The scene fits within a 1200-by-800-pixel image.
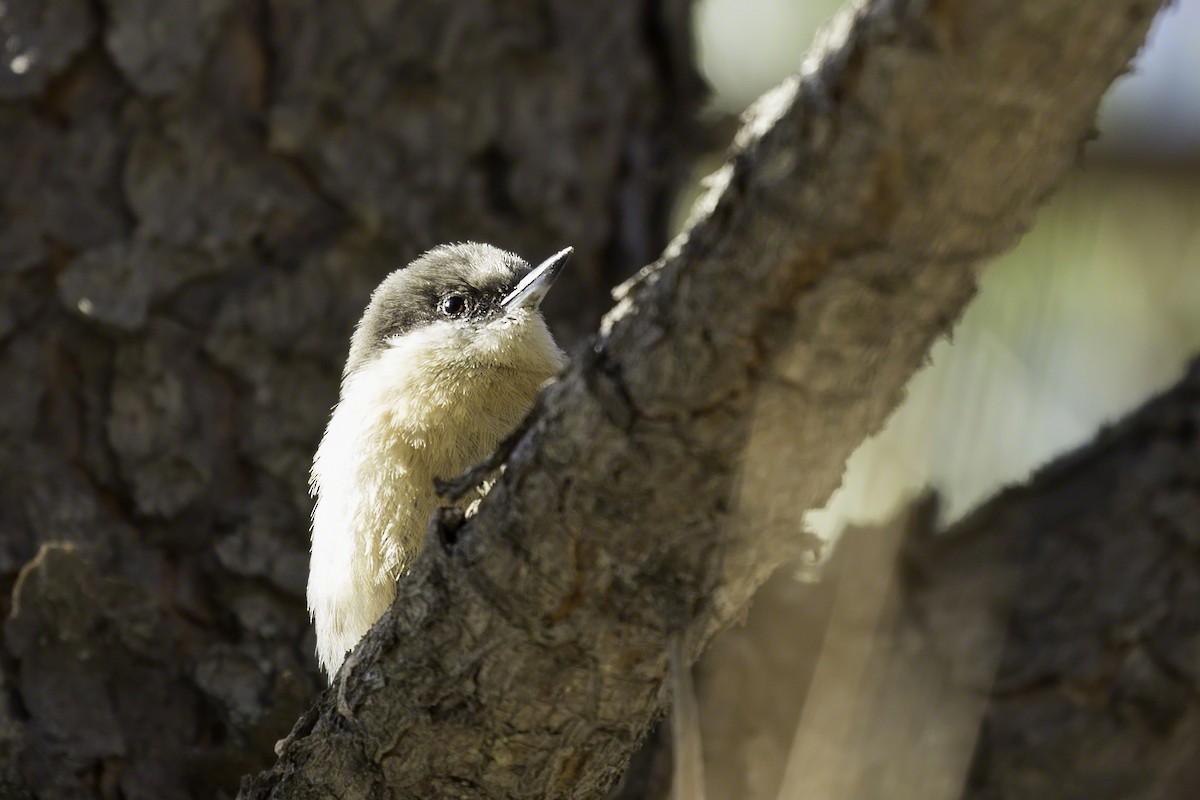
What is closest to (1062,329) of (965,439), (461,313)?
(965,439)

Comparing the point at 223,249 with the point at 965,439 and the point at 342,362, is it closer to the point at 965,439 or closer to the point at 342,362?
the point at 342,362

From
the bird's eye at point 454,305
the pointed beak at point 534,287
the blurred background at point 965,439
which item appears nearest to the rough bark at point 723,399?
the blurred background at point 965,439

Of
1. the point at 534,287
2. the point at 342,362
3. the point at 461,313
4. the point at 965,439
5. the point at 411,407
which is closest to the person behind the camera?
the point at 965,439

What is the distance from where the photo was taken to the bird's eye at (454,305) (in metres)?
4.16

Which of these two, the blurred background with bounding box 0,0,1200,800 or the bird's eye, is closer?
the blurred background with bounding box 0,0,1200,800

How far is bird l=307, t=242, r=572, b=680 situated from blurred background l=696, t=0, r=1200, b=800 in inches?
37.5

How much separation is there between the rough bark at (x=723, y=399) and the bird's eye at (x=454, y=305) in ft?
5.87

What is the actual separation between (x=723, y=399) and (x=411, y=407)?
1.89 metres

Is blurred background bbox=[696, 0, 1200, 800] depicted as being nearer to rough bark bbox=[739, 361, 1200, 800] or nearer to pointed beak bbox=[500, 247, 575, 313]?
rough bark bbox=[739, 361, 1200, 800]

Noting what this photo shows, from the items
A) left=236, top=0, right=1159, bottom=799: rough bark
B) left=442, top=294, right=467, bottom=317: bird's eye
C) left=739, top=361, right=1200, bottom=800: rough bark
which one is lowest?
left=739, top=361, right=1200, bottom=800: rough bark

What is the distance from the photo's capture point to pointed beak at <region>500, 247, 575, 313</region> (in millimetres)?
3914

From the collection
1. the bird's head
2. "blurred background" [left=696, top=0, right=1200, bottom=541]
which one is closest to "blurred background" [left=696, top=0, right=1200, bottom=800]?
"blurred background" [left=696, top=0, right=1200, bottom=541]

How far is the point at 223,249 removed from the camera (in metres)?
4.24

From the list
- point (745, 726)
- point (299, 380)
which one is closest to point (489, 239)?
point (299, 380)
